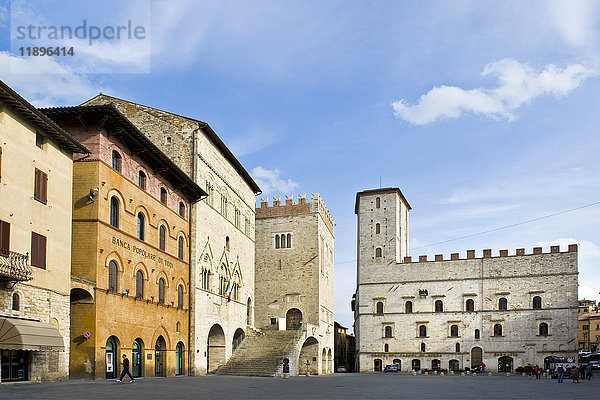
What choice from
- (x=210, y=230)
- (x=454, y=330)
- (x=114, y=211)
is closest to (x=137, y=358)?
(x=114, y=211)

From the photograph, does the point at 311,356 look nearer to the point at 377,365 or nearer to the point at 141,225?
the point at 377,365

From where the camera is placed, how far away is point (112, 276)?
1061 inches

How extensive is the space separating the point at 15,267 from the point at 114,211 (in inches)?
320

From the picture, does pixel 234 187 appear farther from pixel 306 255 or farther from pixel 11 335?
pixel 11 335

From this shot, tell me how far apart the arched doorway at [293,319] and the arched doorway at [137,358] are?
76.8 feet

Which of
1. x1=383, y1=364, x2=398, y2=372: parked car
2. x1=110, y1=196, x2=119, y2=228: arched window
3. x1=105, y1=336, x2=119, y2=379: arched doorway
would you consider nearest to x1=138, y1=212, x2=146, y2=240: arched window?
x1=110, y1=196, x2=119, y2=228: arched window

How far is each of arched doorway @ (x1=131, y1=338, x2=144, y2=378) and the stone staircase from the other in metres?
10.8

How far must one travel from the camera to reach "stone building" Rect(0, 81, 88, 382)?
1967 centimetres

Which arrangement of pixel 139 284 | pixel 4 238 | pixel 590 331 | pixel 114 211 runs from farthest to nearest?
1. pixel 590 331
2. pixel 139 284
3. pixel 114 211
4. pixel 4 238

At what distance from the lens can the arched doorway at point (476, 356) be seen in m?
60.5

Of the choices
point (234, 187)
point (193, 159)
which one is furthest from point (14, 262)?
point (234, 187)

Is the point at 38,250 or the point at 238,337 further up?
the point at 38,250

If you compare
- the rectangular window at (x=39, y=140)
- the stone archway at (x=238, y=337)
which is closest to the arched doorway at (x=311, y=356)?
the stone archway at (x=238, y=337)

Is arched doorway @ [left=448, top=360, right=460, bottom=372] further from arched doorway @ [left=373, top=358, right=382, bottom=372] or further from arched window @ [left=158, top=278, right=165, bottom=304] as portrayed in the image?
arched window @ [left=158, top=278, right=165, bottom=304]
